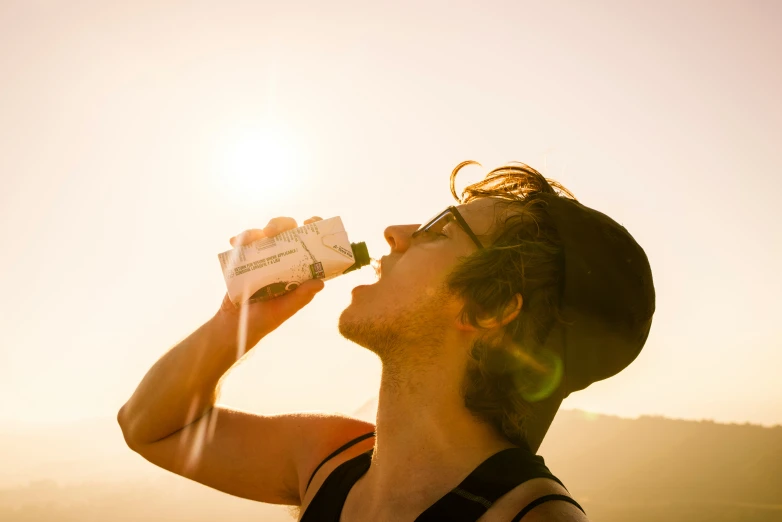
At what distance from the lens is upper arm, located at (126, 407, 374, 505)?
270 centimetres

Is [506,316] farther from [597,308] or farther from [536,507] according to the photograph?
[536,507]

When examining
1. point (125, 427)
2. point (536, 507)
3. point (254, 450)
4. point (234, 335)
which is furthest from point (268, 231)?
point (536, 507)

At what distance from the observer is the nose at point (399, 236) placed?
2775 millimetres

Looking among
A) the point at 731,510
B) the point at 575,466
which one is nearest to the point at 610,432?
the point at 575,466

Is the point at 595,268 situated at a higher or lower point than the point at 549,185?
lower

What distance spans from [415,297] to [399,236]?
439mm

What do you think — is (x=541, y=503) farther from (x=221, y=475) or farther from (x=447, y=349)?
(x=221, y=475)

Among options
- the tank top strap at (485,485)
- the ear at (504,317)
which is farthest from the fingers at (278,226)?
the tank top strap at (485,485)

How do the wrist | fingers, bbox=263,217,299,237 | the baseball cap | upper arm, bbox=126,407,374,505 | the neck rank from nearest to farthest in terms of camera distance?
the neck, the baseball cap, fingers, bbox=263,217,299,237, upper arm, bbox=126,407,374,505, the wrist

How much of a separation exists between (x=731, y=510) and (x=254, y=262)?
54.0 meters

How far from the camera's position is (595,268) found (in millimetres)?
2291

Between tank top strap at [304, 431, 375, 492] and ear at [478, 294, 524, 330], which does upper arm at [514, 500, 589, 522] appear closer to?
ear at [478, 294, 524, 330]

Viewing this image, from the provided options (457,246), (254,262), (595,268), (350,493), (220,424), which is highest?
(254,262)

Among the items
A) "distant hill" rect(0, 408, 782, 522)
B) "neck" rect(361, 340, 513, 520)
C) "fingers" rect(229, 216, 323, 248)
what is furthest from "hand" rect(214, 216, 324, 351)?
"distant hill" rect(0, 408, 782, 522)
